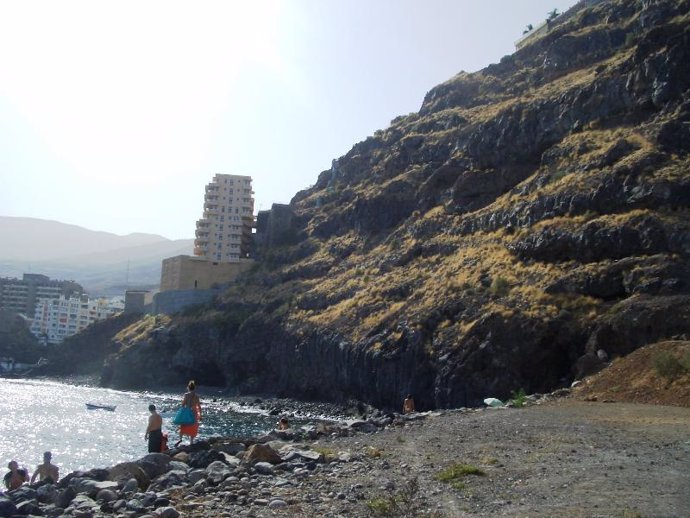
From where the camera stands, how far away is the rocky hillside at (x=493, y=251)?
45938 mm

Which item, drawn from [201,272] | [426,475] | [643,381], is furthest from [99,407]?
[426,475]

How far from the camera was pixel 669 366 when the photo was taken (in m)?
28.5

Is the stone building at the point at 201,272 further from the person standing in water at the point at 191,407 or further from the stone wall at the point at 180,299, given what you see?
the person standing in water at the point at 191,407

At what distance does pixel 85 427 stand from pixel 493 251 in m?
34.4

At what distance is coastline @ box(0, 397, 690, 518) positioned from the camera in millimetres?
11484

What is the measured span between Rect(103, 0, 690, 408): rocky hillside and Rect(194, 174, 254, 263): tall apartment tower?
37395 millimetres

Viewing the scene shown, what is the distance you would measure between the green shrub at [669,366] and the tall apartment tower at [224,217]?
12328 centimetres

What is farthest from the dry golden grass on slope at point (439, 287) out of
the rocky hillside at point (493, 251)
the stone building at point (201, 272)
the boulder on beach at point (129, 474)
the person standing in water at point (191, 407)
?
the stone building at point (201, 272)

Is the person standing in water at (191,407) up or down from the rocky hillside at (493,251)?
down

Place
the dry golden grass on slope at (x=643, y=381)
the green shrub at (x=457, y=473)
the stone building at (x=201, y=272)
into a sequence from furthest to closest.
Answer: the stone building at (x=201, y=272), the dry golden grass on slope at (x=643, y=381), the green shrub at (x=457, y=473)

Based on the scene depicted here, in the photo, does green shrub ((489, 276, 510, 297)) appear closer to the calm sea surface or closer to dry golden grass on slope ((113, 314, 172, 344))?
the calm sea surface


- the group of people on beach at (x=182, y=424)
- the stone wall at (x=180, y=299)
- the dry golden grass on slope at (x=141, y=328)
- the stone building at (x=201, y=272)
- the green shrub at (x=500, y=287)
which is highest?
the stone building at (x=201, y=272)

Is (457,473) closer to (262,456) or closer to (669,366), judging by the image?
(262,456)

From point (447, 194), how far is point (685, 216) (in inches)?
1412
